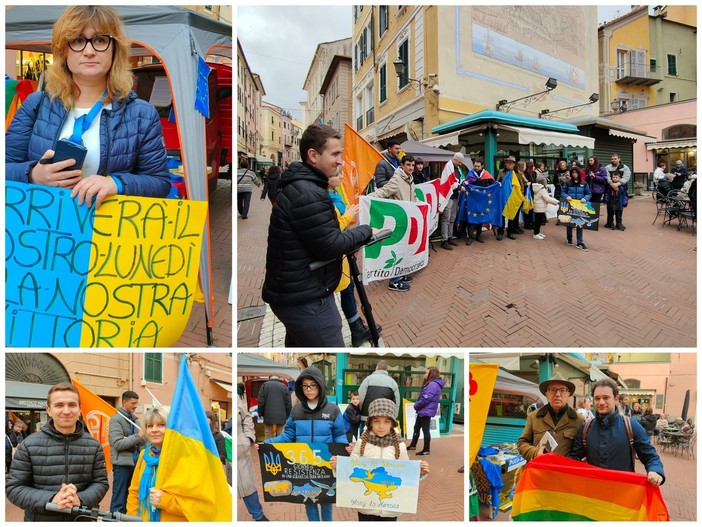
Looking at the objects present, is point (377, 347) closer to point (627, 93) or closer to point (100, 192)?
point (100, 192)

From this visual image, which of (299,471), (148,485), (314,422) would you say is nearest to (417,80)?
(314,422)

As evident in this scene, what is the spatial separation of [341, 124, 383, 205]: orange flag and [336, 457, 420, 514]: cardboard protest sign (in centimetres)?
283

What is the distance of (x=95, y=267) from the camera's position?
2.41 metres

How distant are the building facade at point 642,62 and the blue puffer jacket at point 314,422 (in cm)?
1962

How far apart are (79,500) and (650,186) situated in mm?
18284

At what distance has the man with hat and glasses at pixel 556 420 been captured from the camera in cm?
304

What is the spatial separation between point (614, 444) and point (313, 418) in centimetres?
209

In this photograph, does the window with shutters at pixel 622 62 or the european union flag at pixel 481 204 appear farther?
the window with shutters at pixel 622 62

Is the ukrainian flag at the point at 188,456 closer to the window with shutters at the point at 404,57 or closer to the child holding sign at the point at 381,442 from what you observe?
the child holding sign at the point at 381,442

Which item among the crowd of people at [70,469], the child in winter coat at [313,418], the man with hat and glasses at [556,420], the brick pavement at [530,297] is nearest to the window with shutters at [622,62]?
the brick pavement at [530,297]

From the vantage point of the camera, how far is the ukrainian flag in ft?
Result: 8.32

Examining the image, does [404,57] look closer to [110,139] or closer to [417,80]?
[417,80]

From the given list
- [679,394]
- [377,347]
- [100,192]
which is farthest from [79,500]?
[679,394]

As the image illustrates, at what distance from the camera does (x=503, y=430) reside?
4.36 meters
